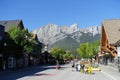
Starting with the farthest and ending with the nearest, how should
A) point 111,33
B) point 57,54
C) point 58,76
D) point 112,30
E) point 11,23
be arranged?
point 57,54, point 11,23, point 112,30, point 111,33, point 58,76

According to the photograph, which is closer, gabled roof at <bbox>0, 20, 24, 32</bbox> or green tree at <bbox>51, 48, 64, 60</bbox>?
gabled roof at <bbox>0, 20, 24, 32</bbox>

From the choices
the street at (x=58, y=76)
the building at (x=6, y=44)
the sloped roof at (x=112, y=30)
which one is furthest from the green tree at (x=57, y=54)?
the street at (x=58, y=76)

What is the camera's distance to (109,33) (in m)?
79.8

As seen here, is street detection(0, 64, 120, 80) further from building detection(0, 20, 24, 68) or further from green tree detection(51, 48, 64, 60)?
green tree detection(51, 48, 64, 60)

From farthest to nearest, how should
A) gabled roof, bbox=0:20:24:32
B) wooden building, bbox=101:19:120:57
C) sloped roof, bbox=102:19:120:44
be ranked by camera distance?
gabled roof, bbox=0:20:24:32 < sloped roof, bbox=102:19:120:44 < wooden building, bbox=101:19:120:57

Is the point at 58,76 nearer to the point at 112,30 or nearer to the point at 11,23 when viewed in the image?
the point at 112,30

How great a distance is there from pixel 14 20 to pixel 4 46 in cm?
2776

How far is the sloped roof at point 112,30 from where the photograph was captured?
75625 mm

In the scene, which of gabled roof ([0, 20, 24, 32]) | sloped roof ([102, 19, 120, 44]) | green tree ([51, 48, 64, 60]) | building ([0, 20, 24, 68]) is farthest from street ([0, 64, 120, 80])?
green tree ([51, 48, 64, 60])

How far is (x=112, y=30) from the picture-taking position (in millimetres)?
81750

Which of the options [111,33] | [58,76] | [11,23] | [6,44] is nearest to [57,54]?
[11,23]

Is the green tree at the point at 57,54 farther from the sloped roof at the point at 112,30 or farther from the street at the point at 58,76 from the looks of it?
the street at the point at 58,76

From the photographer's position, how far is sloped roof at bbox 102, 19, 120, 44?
75.6m

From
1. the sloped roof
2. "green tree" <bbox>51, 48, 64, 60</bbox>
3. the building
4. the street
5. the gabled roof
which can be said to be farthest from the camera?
"green tree" <bbox>51, 48, 64, 60</bbox>
